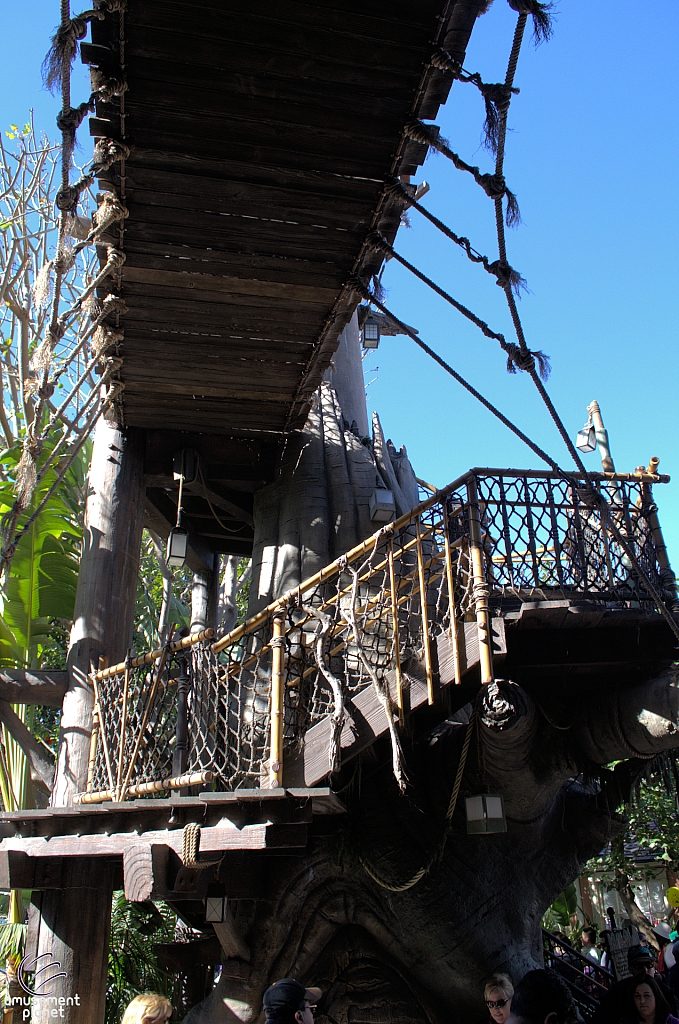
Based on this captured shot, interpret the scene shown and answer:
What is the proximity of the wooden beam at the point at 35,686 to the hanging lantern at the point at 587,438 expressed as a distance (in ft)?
22.2

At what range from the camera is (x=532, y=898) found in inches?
279

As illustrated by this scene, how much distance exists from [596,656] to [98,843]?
4.10 metres

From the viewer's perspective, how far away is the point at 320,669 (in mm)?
5879

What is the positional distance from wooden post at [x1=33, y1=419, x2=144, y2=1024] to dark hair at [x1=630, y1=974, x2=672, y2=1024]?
434cm

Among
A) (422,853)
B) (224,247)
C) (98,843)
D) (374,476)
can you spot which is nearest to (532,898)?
(422,853)

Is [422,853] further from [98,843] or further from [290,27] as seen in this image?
[290,27]

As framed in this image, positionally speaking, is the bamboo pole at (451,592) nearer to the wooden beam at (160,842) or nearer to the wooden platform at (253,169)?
the wooden beam at (160,842)

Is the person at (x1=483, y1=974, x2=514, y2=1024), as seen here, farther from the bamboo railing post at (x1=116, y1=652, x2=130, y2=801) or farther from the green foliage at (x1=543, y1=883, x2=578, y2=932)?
the green foliage at (x1=543, y1=883, x2=578, y2=932)

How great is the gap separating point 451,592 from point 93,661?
3775mm

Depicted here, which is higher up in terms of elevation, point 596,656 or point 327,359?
point 327,359

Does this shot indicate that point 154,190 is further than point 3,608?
No

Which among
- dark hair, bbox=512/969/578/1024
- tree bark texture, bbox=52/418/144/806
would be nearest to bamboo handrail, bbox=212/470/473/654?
tree bark texture, bbox=52/418/144/806

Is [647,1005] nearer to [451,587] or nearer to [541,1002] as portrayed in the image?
[541,1002]

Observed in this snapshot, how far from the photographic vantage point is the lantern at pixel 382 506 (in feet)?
31.3
